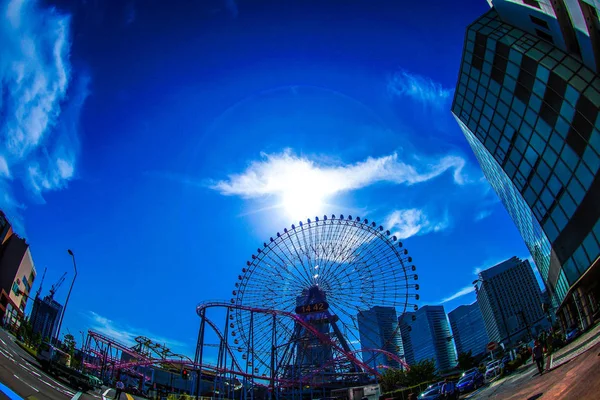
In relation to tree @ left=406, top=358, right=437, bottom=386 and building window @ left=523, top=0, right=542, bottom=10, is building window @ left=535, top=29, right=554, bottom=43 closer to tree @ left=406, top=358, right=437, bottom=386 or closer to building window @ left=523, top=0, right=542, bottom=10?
building window @ left=523, top=0, right=542, bottom=10

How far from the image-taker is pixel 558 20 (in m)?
19.6

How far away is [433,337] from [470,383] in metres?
175

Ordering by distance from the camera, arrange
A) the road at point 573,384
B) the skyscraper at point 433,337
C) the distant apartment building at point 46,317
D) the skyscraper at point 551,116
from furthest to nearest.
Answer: the skyscraper at point 433,337, the distant apartment building at point 46,317, the skyscraper at point 551,116, the road at point 573,384

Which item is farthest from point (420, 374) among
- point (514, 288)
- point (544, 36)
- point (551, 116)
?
point (514, 288)

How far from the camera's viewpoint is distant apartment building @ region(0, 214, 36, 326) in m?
55.3

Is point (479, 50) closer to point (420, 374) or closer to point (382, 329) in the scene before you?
point (420, 374)

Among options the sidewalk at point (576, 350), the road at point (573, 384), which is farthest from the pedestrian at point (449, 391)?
the road at point (573, 384)

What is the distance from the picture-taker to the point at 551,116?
22.7 metres

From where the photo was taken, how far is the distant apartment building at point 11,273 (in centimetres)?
5528

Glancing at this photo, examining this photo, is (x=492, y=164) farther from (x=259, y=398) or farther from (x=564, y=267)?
(x=259, y=398)

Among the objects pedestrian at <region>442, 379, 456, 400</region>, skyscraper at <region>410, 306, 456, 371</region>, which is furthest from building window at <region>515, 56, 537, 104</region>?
skyscraper at <region>410, 306, 456, 371</region>

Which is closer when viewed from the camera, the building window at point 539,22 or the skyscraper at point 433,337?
the building window at point 539,22

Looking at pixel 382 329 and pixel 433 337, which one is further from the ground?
pixel 433 337

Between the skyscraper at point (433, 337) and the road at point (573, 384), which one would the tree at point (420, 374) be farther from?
the skyscraper at point (433, 337)
